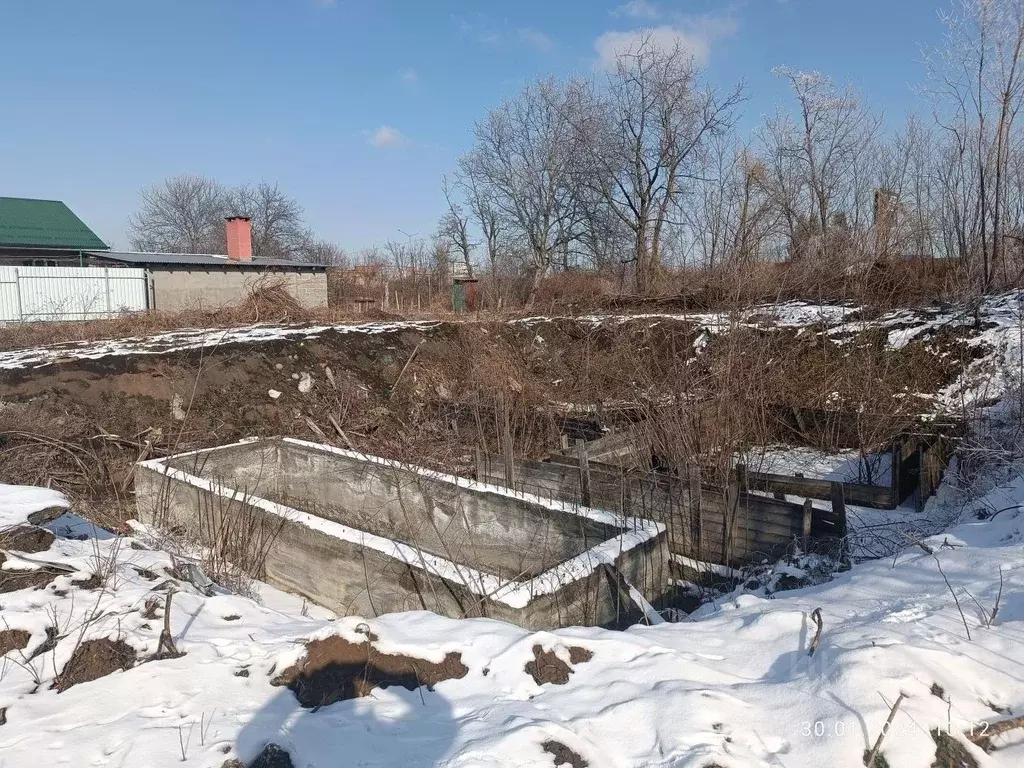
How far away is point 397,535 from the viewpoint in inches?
259

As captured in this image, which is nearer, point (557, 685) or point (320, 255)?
point (557, 685)

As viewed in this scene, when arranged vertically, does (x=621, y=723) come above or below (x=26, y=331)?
below

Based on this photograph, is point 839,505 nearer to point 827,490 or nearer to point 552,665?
point 827,490

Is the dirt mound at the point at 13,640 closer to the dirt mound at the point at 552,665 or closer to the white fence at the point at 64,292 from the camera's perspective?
the dirt mound at the point at 552,665

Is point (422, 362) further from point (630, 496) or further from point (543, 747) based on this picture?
point (543, 747)

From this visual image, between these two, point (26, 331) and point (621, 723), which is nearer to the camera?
point (621, 723)

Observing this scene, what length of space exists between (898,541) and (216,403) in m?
7.74

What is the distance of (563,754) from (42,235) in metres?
26.1

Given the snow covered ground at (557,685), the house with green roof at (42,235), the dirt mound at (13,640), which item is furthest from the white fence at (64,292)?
the snow covered ground at (557,685)

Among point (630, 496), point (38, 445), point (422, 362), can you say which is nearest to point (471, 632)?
point (630, 496)

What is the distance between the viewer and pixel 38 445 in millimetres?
6875

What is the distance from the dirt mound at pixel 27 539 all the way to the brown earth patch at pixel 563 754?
3414 mm
